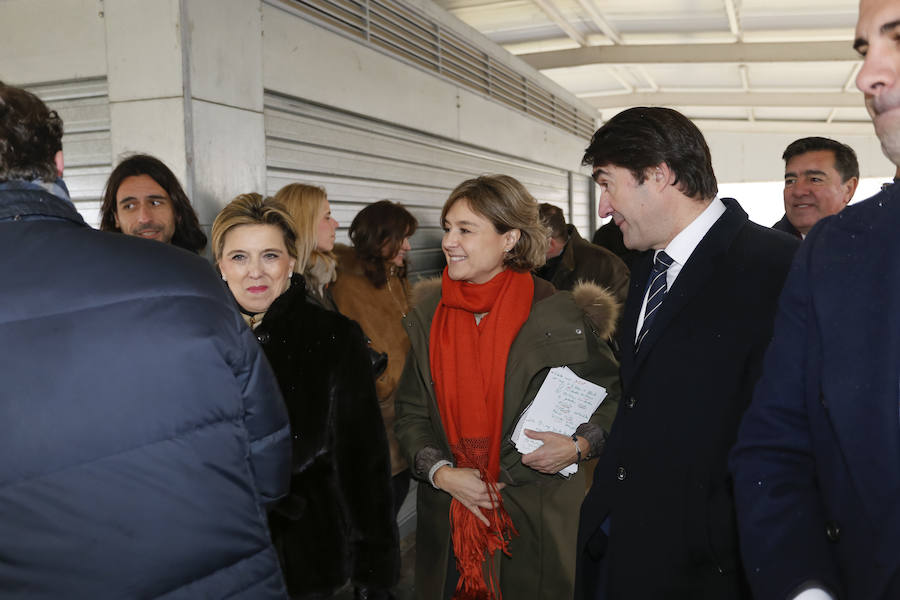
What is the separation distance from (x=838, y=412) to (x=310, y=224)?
3052mm

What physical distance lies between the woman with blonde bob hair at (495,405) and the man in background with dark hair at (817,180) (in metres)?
1.80

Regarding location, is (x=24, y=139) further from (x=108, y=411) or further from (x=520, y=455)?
(x=520, y=455)

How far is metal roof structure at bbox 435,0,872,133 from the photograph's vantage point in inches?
340

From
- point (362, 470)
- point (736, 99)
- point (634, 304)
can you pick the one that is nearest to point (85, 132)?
point (362, 470)

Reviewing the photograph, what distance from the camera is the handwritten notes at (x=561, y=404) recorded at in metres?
2.61

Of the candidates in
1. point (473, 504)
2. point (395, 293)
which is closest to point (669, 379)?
point (473, 504)

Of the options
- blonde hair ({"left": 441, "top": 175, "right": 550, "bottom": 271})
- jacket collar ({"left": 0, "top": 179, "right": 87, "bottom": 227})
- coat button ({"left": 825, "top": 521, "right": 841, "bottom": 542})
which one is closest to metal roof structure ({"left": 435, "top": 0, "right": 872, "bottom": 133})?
blonde hair ({"left": 441, "top": 175, "right": 550, "bottom": 271})

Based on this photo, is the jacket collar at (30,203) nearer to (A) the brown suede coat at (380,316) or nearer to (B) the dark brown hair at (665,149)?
(B) the dark brown hair at (665,149)

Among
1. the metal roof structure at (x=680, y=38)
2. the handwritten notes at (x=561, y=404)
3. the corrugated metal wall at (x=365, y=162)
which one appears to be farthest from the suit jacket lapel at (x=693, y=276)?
the metal roof structure at (x=680, y=38)

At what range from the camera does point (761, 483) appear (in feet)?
4.07

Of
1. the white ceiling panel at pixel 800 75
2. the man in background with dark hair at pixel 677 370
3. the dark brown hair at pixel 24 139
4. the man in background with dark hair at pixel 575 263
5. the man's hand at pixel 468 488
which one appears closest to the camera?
the dark brown hair at pixel 24 139

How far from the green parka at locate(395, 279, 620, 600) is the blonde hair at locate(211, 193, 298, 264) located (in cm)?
73

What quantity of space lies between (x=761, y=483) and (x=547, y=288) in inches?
67.4

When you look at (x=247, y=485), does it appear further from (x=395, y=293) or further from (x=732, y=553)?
(x=395, y=293)
